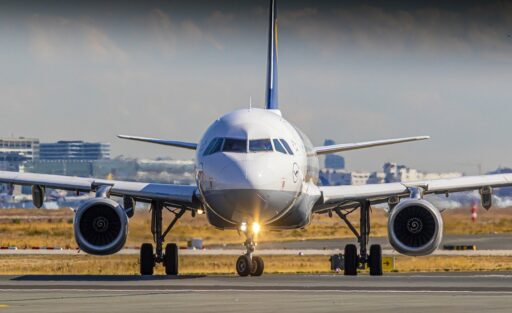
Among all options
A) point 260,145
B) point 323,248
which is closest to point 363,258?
point 260,145

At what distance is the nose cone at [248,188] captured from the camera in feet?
117

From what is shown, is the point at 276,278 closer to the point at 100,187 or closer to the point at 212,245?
the point at 100,187

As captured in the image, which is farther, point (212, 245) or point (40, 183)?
point (212, 245)

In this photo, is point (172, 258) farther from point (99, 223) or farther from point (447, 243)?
point (447, 243)

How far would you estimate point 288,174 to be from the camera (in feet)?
122

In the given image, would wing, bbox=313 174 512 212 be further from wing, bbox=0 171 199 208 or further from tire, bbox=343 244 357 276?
wing, bbox=0 171 199 208

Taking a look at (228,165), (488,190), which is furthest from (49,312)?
(488,190)

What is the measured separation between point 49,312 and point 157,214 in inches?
711

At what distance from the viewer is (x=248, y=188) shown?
35656 mm

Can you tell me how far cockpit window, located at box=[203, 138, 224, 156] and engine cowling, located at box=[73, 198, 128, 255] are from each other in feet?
12.1

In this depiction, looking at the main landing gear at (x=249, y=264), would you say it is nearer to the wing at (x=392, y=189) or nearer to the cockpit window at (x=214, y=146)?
the cockpit window at (x=214, y=146)

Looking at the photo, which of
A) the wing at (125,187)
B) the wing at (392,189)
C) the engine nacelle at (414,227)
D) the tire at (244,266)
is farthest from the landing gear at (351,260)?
the wing at (125,187)

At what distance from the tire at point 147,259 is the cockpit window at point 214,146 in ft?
17.2

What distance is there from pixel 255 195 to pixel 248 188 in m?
0.30
